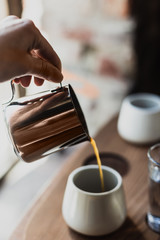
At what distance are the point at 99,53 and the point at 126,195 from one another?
1314 mm

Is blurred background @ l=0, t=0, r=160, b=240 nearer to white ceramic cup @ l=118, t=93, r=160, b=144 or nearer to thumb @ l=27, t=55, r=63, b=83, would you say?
white ceramic cup @ l=118, t=93, r=160, b=144

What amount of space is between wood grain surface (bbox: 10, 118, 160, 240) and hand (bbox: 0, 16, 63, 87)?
12.0 inches

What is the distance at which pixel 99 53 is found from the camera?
2.05 meters

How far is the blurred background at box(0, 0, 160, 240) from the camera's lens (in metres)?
1.70

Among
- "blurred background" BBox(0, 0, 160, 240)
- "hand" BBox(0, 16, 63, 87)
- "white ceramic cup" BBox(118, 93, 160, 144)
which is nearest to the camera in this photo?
"hand" BBox(0, 16, 63, 87)

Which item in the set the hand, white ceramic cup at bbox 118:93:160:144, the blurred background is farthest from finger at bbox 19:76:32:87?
the blurred background

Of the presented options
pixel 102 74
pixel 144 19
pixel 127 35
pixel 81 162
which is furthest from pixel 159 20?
pixel 81 162

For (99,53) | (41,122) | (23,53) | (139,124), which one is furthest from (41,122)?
(99,53)

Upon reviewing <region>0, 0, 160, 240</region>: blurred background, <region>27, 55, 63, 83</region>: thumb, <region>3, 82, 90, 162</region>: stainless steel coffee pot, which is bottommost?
<region>0, 0, 160, 240</region>: blurred background

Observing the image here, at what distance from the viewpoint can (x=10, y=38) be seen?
2.02 feet

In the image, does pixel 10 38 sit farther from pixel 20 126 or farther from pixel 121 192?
pixel 121 192

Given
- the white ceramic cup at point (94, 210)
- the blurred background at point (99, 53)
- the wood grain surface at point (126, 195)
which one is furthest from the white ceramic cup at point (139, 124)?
the blurred background at point (99, 53)

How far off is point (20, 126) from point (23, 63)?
0.38 feet

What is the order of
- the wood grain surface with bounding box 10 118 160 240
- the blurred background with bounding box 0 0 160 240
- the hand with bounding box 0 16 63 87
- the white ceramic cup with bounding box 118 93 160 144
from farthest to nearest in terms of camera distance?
1. the blurred background with bounding box 0 0 160 240
2. the white ceramic cup with bounding box 118 93 160 144
3. the wood grain surface with bounding box 10 118 160 240
4. the hand with bounding box 0 16 63 87
